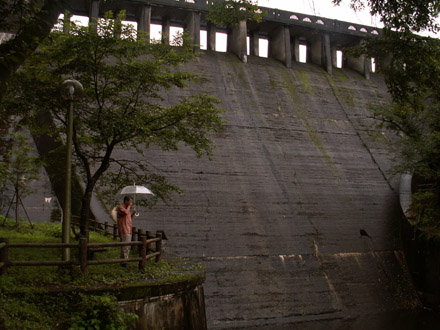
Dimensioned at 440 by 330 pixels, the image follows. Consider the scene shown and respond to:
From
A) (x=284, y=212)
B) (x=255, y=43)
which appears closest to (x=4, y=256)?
(x=284, y=212)

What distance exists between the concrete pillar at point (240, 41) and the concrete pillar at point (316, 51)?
526 cm

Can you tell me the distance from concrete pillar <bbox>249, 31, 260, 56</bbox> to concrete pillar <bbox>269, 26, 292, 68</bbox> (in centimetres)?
84

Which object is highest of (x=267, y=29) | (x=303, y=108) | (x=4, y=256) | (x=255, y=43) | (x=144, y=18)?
(x=267, y=29)

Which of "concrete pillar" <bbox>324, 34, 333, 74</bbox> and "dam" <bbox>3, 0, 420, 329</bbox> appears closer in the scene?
"dam" <bbox>3, 0, 420, 329</bbox>

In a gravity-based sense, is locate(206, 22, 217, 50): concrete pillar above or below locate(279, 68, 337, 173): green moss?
above

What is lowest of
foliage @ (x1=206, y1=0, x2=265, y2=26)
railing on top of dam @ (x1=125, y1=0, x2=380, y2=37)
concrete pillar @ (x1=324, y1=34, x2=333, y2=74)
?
foliage @ (x1=206, y1=0, x2=265, y2=26)

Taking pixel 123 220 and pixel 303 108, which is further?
pixel 303 108

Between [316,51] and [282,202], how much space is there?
14.5 metres

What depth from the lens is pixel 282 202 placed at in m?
14.6

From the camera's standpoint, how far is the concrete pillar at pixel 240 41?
22797 mm

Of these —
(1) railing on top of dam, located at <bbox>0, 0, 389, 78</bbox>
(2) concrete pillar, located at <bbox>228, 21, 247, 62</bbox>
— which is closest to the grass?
(1) railing on top of dam, located at <bbox>0, 0, 389, 78</bbox>

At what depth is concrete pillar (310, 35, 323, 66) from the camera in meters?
25.8

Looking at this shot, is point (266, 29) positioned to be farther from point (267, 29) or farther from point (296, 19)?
point (296, 19)

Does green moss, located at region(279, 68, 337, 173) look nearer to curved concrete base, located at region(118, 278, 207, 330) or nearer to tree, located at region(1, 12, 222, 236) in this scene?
tree, located at region(1, 12, 222, 236)
